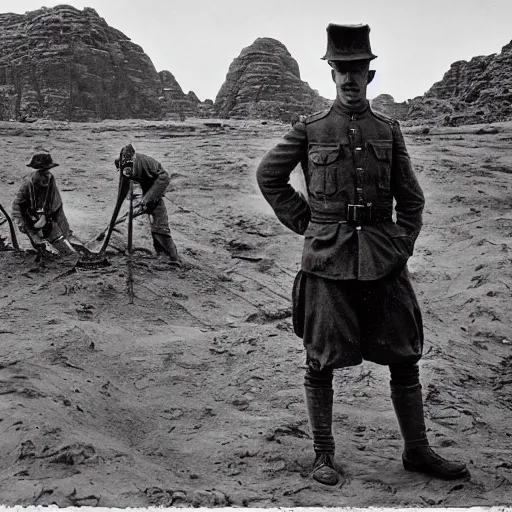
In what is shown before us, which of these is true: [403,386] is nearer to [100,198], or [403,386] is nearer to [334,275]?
[334,275]

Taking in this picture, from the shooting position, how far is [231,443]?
10.6 ft

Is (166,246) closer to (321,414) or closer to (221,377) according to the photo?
(221,377)

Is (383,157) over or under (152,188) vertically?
over

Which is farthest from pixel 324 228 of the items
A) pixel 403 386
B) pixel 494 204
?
pixel 494 204

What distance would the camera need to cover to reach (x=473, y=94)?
27.0 meters

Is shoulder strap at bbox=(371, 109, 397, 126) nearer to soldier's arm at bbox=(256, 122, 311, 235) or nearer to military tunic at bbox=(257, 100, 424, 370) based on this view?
military tunic at bbox=(257, 100, 424, 370)

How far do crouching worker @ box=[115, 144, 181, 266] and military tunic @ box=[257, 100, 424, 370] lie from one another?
3.87m

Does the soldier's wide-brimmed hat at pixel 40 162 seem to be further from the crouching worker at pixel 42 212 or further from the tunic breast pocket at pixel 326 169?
the tunic breast pocket at pixel 326 169

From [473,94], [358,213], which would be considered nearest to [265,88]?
[473,94]

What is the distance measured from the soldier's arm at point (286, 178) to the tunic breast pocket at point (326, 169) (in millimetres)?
101

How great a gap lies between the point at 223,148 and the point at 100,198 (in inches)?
181

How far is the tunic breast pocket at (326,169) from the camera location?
9.08 ft

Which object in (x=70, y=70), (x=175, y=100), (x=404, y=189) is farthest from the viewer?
(x=175, y=100)

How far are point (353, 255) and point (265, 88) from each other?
119 feet
